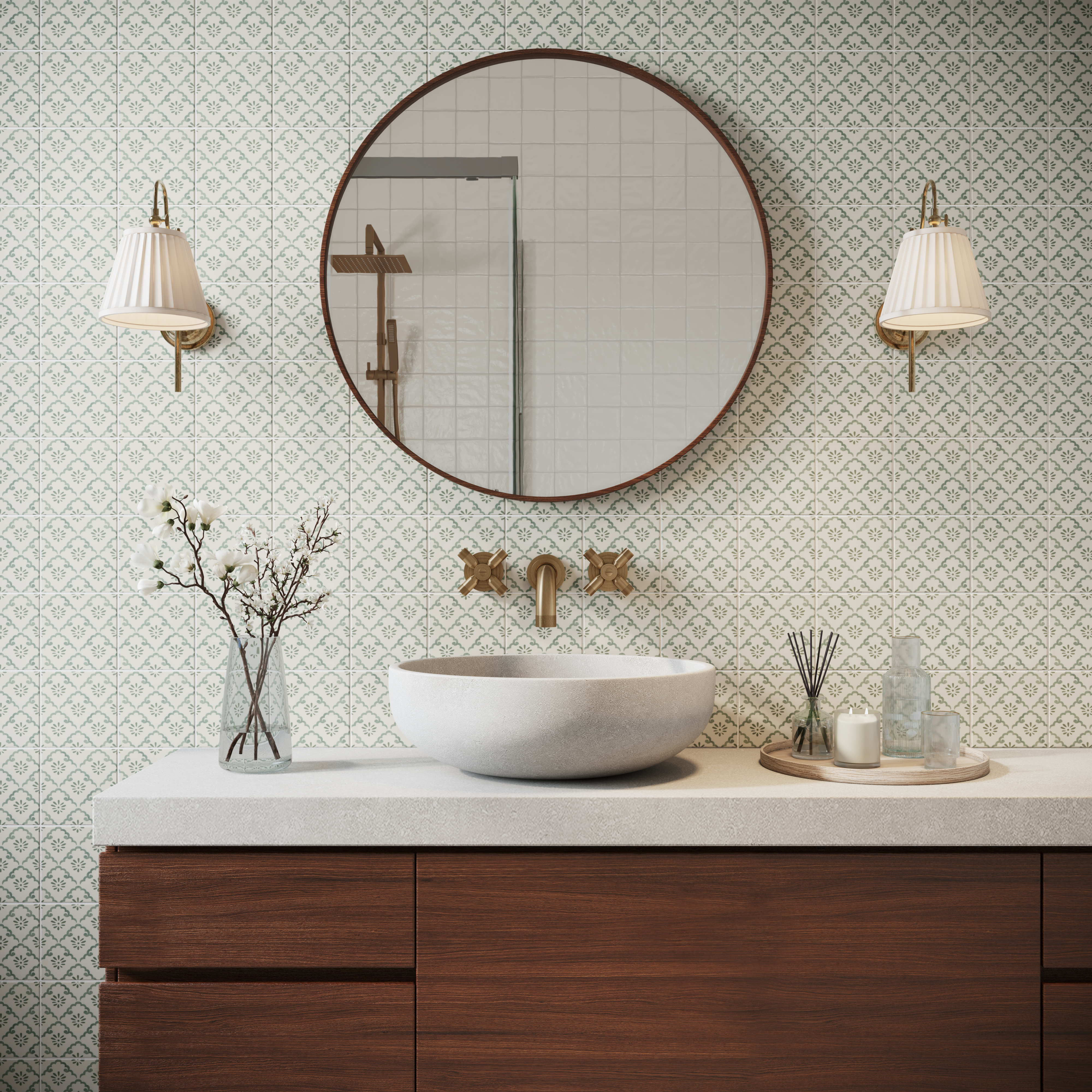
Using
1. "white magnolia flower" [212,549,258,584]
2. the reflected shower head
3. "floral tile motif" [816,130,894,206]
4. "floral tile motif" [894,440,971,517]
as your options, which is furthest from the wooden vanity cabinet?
"floral tile motif" [816,130,894,206]

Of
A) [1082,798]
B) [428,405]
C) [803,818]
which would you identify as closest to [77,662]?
[428,405]

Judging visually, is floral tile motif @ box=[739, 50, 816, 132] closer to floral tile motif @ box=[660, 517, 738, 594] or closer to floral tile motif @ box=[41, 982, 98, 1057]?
floral tile motif @ box=[660, 517, 738, 594]

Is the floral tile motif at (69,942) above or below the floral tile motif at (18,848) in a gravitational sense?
below

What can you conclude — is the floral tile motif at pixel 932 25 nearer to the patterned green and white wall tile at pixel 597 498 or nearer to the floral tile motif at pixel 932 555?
the patterned green and white wall tile at pixel 597 498

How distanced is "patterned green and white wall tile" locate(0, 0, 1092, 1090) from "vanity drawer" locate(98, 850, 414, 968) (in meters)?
0.45

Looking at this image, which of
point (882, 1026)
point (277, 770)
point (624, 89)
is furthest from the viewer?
point (624, 89)

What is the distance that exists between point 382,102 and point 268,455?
0.72 metres

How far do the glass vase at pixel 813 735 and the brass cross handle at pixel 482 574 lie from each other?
576 millimetres

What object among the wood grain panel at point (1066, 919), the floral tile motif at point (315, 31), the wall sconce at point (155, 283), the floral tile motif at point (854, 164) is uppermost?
the floral tile motif at point (315, 31)

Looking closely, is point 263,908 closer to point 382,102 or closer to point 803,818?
point 803,818

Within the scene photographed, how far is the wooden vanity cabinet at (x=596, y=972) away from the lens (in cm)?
125

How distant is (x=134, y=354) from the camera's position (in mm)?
1699

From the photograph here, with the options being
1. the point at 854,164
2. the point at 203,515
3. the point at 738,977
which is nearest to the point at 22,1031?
the point at 203,515

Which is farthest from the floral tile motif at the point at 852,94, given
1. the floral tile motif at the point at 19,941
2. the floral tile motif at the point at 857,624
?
the floral tile motif at the point at 19,941
